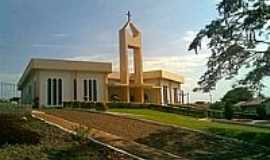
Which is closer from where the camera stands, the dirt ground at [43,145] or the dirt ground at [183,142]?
the dirt ground at [43,145]

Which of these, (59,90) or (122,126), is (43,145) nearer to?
(122,126)

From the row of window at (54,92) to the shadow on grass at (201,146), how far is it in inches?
961

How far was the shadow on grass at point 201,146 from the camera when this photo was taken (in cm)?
1670

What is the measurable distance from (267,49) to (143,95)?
107ft

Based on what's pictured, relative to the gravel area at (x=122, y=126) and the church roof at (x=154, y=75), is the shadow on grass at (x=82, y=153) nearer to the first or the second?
the gravel area at (x=122, y=126)

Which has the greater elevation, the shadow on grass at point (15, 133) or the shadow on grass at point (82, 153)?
the shadow on grass at point (15, 133)

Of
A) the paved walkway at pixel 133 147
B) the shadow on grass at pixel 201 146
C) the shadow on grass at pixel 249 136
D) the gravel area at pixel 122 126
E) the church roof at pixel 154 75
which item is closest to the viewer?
the paved walkway at pixel 133 147

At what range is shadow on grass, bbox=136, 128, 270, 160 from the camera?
1670 cm

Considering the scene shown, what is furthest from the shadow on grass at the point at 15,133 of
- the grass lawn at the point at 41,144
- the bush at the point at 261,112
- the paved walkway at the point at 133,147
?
the bush at the point at 261,112

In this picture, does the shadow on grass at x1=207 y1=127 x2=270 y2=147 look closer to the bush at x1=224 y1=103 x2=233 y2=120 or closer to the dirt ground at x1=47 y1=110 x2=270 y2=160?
the dirt ground at x1=47 y1=110 x2=270 y2=160

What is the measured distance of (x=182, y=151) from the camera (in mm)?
17016

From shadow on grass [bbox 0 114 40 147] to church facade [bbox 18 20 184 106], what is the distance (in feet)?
77.4

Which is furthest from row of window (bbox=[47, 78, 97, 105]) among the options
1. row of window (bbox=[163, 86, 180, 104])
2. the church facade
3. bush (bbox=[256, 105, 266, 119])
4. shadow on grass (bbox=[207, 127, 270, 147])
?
shadow on grass (bbox=[207, 127, 270, 147])

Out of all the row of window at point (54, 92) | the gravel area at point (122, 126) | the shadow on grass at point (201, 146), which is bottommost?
the shadow on grass at point (201, 146)
